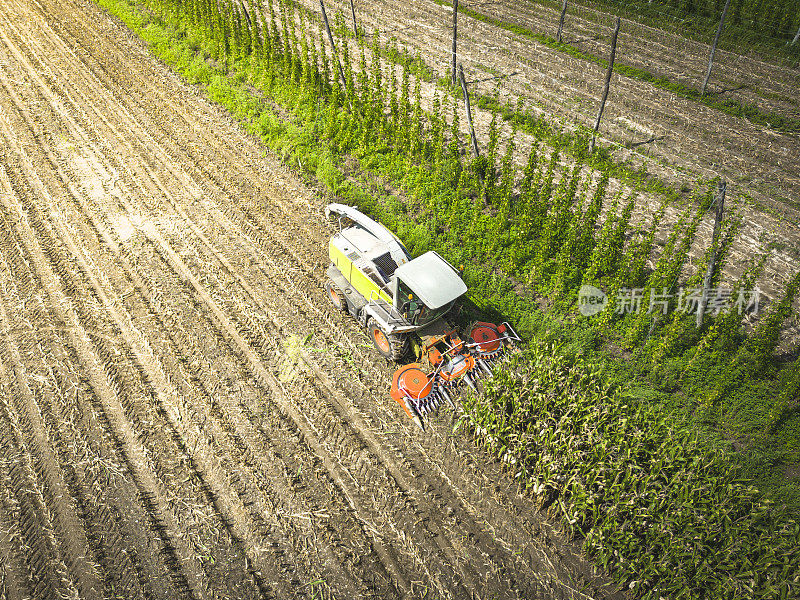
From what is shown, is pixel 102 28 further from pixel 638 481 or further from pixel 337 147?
pixel 638 481

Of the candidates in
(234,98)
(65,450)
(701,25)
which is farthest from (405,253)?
(701,25)

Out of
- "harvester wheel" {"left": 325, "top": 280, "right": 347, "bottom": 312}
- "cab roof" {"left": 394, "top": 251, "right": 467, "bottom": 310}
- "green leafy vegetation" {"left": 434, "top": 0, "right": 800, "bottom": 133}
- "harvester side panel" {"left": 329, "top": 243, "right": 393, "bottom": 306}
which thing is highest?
"green leafy vegetation" {"left": 434, "top": 0, "right": 800, "bottom": 133}

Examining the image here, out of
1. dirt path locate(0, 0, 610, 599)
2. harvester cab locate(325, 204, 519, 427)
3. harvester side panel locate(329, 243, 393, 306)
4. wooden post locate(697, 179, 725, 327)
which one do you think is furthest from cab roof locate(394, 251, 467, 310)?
wooden post locate(697, 179, 725, 327)

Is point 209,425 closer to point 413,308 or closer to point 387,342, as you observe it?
point 387,342

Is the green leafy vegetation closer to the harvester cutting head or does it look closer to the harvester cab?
the harvester cab

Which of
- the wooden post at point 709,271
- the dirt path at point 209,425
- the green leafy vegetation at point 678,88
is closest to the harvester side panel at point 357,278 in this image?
the dirt path at point 209,425
